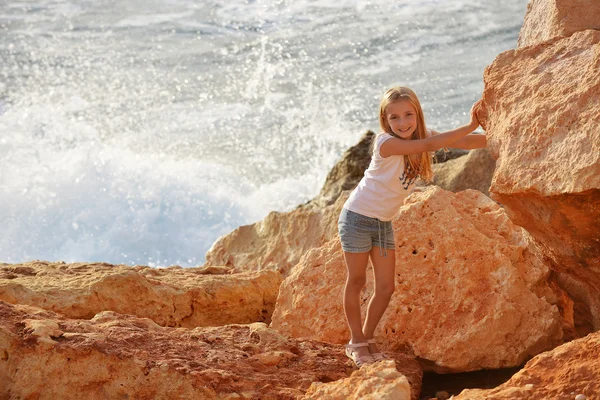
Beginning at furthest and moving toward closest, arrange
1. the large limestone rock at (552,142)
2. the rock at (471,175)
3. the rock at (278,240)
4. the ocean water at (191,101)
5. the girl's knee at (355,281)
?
the ocean water at (191,101) < the rock at (471,175) < the rock at (278,240) < the girl's knee at (355,281) < the large limestone rock at (552,142)

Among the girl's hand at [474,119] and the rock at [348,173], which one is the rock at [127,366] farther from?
the rock at [348,173]

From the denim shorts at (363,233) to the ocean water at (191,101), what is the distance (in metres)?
5.24

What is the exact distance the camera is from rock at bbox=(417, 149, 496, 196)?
4.66 meters

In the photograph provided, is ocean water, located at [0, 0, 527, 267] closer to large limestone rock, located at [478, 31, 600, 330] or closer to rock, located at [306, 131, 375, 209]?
rock, located at [306, 131, 375, 209]

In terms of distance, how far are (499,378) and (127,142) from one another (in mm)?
6901

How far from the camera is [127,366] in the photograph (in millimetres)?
2736

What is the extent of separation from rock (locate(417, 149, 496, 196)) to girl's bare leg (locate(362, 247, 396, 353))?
150 centimetres

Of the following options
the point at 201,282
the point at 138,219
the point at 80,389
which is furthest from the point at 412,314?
the point at 138,219

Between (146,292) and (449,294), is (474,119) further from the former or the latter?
(146,292)

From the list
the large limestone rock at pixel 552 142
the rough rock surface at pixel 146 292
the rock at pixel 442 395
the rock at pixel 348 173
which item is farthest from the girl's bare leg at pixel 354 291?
the rock at pixel 348 173

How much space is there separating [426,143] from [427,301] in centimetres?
73

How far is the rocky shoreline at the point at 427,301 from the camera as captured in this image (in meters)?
2.64

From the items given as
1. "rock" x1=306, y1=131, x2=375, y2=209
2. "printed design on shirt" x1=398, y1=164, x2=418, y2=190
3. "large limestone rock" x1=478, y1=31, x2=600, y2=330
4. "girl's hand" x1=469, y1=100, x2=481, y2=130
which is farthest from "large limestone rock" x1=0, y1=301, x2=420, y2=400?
"rock" x1=306, y1=131, x2=375, y2=209

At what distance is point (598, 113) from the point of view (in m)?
2.59
